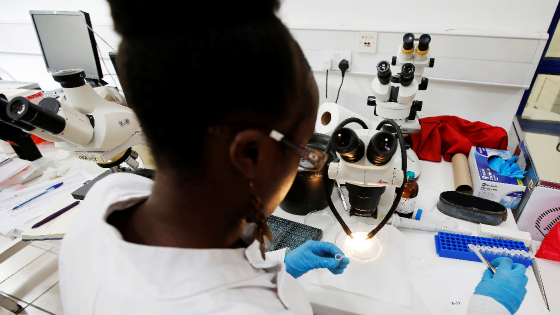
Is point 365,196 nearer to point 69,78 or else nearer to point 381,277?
point 381,277

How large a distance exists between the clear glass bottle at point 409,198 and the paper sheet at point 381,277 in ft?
0.52

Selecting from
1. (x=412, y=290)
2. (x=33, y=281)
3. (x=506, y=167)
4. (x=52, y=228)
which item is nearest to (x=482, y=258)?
(x=412, y=290)

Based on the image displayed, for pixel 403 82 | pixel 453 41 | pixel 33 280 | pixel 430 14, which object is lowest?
pixel 33 280

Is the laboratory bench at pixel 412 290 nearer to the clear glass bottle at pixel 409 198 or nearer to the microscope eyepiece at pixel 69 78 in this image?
the clear glass bottle at pixel 409 198

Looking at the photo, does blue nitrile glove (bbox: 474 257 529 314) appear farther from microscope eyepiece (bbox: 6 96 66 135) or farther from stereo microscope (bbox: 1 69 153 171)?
microscope eyepiece (bbox: 6 96 66 135)

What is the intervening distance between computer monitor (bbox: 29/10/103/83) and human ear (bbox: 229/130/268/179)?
1646 mm

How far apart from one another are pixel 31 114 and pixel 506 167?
164 cm

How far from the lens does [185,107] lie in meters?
0.38

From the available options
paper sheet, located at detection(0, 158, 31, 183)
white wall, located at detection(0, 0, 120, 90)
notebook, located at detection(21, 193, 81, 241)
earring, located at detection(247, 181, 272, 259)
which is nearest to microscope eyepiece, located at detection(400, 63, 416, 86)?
earring, located at detection(247, 181, 272, 259)

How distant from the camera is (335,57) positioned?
5.47ft

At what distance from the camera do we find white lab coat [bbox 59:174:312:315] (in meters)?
0.43

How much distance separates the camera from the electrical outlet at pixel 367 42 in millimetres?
1538

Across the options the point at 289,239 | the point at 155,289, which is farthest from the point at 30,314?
the point at 155,289

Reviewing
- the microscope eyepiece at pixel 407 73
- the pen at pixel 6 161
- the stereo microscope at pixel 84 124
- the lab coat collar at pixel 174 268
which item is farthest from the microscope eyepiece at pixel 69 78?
the microscope eyepiece at pixel 407 73
